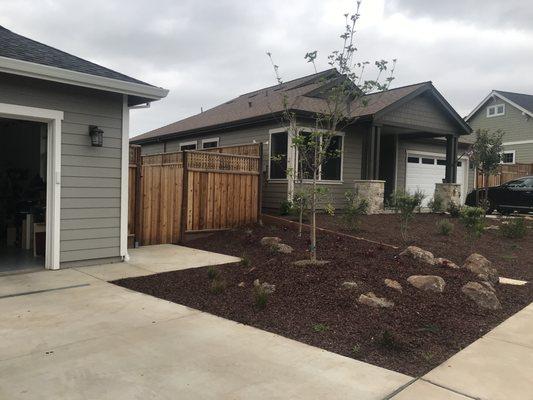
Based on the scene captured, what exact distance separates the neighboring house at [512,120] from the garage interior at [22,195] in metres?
23.6

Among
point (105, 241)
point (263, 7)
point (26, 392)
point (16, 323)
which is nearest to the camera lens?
point (26, 392)

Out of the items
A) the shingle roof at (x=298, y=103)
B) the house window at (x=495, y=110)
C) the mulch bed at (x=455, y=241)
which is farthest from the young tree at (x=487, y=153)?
the house window at (x=495, y=110)

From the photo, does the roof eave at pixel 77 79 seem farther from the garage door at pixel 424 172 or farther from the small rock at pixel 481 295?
the garage door at pixel 424 172

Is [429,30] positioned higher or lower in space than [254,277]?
higher

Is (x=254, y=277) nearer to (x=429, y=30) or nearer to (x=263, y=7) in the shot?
(x=263, y=7)

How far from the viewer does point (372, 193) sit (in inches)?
500

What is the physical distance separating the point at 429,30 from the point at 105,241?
8.55 metres

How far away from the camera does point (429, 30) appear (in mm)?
10219

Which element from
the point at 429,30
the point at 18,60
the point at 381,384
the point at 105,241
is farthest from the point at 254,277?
the point at 429,30

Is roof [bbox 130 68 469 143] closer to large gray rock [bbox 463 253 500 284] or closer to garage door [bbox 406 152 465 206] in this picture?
garage door [bbox 406 152 465 206]

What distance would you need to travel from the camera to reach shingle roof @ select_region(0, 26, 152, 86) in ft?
19.9

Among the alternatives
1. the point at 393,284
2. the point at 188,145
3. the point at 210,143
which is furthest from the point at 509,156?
the point at 393,284

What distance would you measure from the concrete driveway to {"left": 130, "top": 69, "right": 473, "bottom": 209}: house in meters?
7.71

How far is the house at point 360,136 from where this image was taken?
12648 mm
